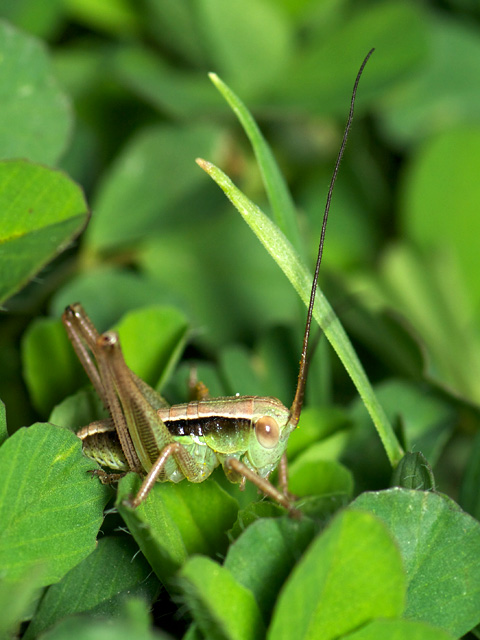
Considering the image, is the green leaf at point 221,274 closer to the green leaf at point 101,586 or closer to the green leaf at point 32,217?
the green leaf at point 32,217

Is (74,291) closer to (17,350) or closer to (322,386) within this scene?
(17,350)

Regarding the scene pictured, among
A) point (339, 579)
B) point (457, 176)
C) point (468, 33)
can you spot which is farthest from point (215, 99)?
point (339, 579)

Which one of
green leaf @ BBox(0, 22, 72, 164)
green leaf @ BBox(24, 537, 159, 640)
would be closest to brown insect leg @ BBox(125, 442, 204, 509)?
green leaf @ BBox(24, 537, 159, 640)

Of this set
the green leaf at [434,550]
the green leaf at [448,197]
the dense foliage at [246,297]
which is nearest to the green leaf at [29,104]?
the dense foliage at [246,297]

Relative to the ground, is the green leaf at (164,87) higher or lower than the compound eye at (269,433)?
higher

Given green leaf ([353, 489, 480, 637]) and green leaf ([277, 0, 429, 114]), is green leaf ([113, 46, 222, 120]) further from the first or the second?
green leaf ([353, 489, 480, 637])

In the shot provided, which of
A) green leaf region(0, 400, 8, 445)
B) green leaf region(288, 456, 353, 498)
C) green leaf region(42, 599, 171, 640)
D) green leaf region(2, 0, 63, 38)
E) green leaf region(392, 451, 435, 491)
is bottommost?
green leaf region(288, 456, 353, 498)

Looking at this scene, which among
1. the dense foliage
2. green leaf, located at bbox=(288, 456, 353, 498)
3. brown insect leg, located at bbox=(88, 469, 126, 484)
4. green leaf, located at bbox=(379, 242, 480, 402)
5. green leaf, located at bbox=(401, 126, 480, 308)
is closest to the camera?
the dense foliage
